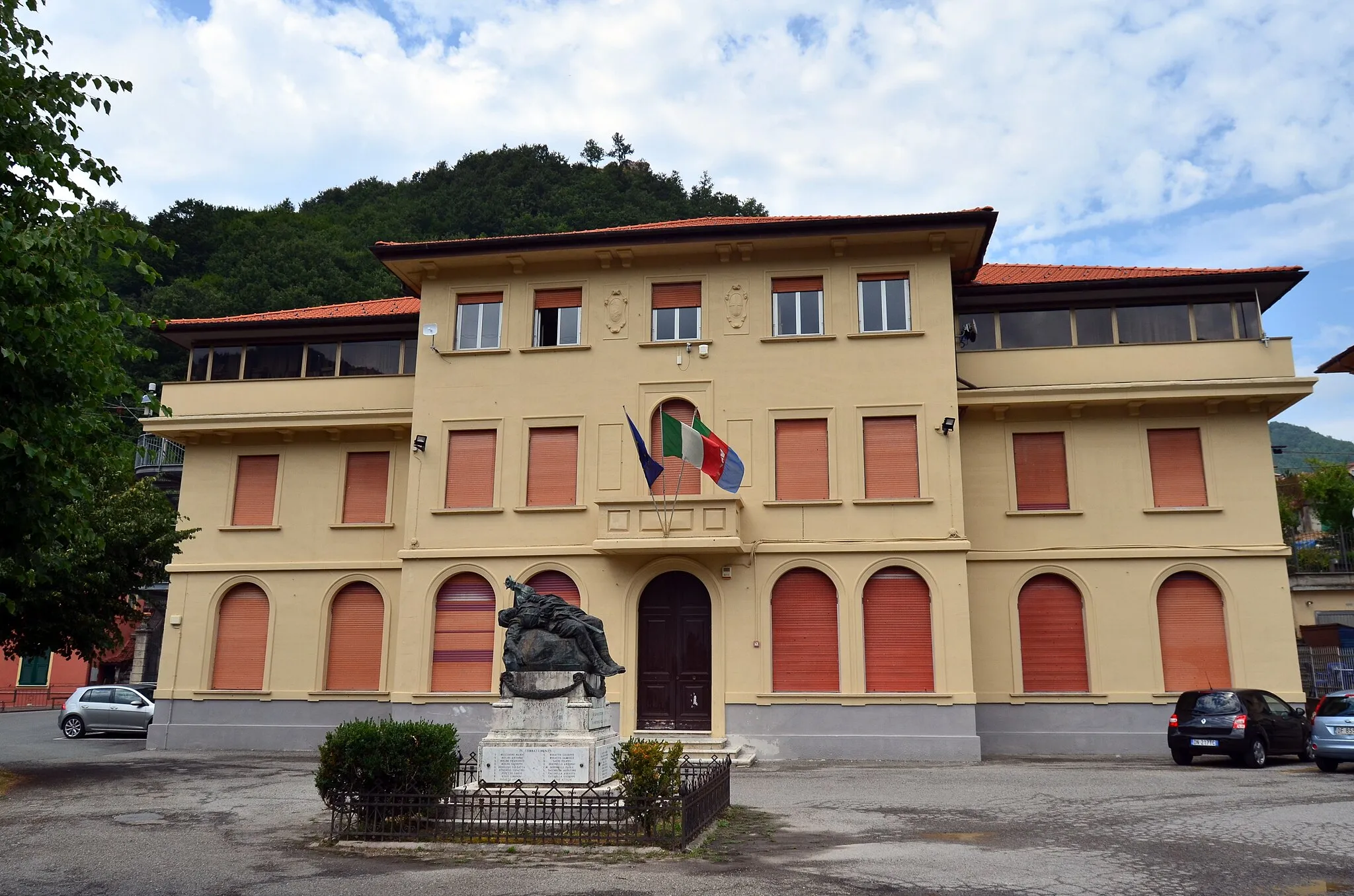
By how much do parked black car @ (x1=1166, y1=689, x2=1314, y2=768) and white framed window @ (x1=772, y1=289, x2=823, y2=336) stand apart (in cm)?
955

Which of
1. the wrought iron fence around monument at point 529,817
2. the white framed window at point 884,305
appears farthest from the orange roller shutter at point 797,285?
the wrought iron fence around monument at point 529,817

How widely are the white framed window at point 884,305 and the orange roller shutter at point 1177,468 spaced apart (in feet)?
18.2

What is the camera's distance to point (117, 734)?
2648 cm

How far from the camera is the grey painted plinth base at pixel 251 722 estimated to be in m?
21.6

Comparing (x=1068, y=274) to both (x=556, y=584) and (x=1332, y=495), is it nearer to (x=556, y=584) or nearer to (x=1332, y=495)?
(x=556, y=584)

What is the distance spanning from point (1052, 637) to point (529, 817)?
13.4 m

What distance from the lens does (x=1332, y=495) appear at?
4881 cm

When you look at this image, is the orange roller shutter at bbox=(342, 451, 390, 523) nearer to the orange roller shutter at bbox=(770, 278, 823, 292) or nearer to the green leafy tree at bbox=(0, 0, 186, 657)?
the orange roller shutter at bbox=(770, 278, 823, 292)

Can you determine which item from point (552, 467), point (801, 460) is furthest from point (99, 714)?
point (801, 460)

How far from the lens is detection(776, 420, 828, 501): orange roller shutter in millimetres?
20109

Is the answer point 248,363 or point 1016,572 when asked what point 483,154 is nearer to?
point 248,363

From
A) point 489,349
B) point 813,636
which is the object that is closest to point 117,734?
point 489,349

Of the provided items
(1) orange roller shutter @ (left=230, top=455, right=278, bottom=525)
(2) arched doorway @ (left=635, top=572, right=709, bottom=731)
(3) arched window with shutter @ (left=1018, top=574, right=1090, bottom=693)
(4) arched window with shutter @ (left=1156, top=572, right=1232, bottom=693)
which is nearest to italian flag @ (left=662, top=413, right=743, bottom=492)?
(2) arched doorway @ (left=635, top=572, right=709, bottom=731)

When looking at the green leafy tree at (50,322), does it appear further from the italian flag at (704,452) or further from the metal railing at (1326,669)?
the metal railing at (1326,669)
